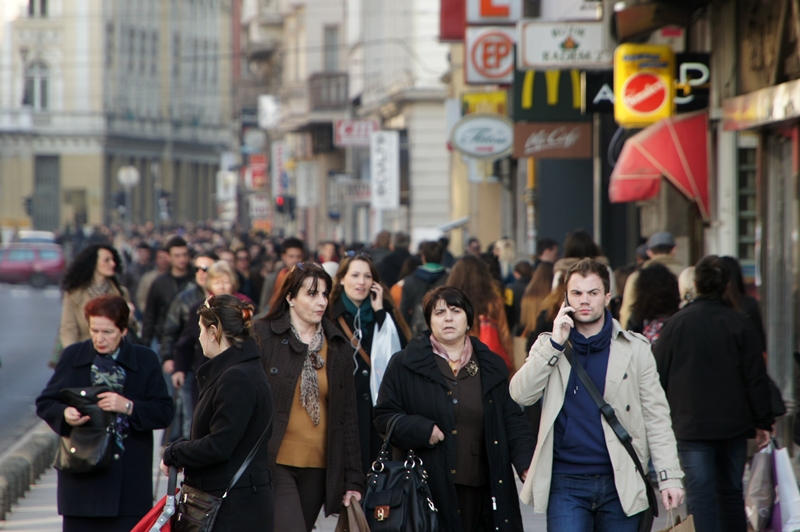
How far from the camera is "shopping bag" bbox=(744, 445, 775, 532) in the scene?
286 inches

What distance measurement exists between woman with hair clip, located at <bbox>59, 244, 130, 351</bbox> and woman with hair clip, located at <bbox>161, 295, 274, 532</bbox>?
173 inches

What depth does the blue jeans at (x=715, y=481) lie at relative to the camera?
7.36 meters

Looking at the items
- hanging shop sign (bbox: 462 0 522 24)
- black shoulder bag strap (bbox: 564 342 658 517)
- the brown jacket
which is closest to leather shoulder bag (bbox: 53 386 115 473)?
the brown jacket

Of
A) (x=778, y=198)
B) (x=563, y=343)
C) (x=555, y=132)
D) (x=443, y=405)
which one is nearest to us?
(x=563, y=343)

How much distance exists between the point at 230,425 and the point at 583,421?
152 cm

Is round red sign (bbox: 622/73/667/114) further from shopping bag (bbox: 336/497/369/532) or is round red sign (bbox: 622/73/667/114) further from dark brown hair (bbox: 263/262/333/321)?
shopping bag (bbox: 336/497/369/532)

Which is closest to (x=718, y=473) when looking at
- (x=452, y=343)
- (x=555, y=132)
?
(x=452, y=343)

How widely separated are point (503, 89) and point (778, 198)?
46.3 feet

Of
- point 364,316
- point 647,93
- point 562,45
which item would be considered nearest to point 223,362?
point 364,316

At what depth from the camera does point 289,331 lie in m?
6.21

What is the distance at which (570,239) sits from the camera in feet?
33.8

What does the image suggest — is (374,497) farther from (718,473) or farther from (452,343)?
(718,473)

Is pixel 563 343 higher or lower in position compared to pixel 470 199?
lower

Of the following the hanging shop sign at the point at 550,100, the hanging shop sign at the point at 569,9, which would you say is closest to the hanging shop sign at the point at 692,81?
the hanging shop sign at the point at 569,9
